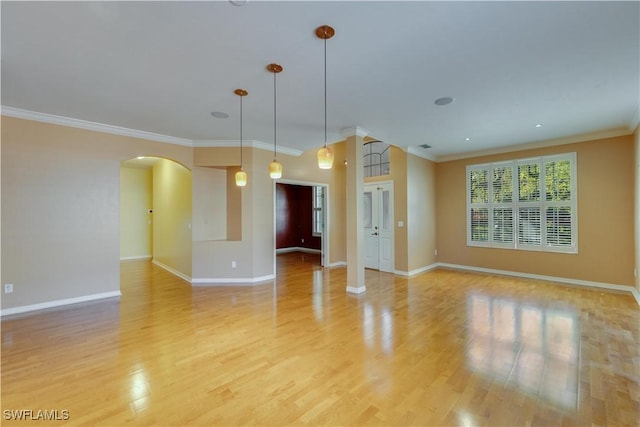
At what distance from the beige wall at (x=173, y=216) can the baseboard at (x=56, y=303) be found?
1.37 meters

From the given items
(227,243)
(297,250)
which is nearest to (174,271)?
(227,243)

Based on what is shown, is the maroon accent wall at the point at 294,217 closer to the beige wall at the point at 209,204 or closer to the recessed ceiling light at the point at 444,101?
the beige wall at the point at 209,204

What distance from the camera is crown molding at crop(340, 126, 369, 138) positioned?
465cm

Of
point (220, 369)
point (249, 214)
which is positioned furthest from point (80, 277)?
point (220, 369)

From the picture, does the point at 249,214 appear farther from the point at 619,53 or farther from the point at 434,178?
the point at 619,53

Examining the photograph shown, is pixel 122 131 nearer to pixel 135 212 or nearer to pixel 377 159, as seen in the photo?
pixel 135 212

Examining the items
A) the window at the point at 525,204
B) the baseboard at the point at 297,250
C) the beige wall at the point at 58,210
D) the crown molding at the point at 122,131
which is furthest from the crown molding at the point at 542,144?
the beige wall at the point at 58,210

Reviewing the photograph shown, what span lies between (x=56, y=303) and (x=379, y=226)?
6.13m

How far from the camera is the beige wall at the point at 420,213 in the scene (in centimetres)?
619

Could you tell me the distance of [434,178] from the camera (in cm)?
711

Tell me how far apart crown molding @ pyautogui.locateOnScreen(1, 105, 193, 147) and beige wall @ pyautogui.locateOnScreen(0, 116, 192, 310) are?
7cm

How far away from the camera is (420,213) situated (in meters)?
Answer: 6.55

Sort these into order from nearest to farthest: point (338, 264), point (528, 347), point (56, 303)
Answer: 1. point (528, 347)
2. point (56, 303)
3. point (338, 264)

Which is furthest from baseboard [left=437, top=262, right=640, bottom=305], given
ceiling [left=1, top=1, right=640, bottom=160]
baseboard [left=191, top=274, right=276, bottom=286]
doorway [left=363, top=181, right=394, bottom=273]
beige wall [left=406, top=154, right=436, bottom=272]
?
baseboard [left=191, top=274, right=276, bottom=286]
